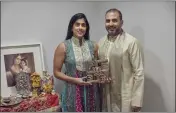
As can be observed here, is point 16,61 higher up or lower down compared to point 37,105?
higher up

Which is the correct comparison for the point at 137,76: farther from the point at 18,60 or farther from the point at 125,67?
the point at 18,60

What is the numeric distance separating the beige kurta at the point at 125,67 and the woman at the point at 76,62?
8 cm

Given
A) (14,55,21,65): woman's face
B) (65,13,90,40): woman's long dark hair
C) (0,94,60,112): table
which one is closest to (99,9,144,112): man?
(65,13,90,40): woman's long dark hair

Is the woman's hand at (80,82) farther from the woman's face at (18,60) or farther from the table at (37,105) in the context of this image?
the woman's face at (18,60)

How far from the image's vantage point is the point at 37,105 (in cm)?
138

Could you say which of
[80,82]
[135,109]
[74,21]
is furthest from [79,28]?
[135,109]

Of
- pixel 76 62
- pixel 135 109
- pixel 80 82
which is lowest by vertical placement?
pixel 135 109

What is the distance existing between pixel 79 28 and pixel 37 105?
1.45ft

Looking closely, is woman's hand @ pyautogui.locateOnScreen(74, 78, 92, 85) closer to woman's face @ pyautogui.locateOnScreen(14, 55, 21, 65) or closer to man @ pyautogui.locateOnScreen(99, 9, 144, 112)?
man @ pyautogui.locateOnScreen(99, 9, 144, 112)

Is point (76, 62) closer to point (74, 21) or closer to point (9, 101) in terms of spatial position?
point (74, 21)

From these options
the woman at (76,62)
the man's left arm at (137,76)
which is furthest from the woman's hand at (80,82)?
the man's left arm at (137,76)

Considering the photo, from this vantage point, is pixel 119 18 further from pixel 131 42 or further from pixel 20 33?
pixel 20 33

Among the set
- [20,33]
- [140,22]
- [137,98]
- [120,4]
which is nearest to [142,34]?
[140,22]

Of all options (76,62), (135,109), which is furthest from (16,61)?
(135,109)
